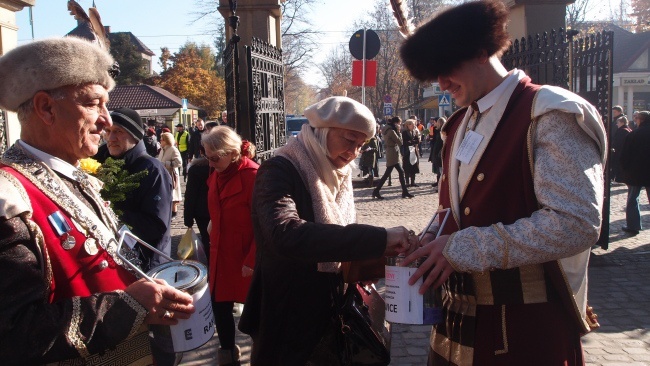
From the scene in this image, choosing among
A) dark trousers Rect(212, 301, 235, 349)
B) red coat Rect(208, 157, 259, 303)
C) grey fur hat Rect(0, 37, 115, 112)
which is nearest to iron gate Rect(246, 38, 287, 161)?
red coat Rect(208, 157, 259, 303)

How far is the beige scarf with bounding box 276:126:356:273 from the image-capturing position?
7.82 ft

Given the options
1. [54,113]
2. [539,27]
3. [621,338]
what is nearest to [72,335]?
[54,113]

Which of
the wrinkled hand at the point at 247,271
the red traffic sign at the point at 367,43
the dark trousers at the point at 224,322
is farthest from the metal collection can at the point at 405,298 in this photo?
the red traffic sign at the point at 367,43

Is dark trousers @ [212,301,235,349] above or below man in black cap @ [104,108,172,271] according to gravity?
below

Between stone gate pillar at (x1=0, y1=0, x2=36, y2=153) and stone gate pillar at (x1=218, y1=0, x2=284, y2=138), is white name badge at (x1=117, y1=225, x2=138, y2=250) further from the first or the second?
stone gate pillar at (x1=218, y1=0, x2=284, y2=138)

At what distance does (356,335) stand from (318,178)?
0.68 metres

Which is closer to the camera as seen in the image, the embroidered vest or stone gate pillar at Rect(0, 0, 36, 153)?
the embroidered vest

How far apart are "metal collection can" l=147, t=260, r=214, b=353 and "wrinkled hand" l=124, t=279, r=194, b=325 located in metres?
0.04

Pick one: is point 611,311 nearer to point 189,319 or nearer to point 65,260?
point 189,319

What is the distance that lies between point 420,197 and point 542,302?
11.5 metres

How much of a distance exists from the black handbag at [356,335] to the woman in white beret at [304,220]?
0.05m

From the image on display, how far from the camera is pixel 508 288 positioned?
186 cm

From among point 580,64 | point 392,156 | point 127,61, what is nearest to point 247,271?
point 580,64

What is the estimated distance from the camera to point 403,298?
6.16 feet
